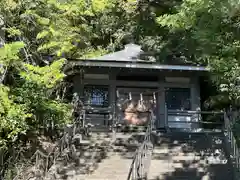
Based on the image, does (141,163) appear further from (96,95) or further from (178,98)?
(178,98)

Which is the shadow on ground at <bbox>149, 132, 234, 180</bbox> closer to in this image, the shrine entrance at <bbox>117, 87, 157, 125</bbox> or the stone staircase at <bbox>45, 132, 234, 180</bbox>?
the stone staircase at <bbox>45, 132, 234, 180</bbox>

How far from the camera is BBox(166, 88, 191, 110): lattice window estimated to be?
17.8 meters

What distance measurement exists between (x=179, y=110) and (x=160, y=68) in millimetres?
2342

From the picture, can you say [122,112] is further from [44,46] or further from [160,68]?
[44,46]

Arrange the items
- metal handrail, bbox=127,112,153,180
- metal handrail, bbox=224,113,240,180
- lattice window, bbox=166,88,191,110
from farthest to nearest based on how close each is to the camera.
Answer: lattice window, bbox=166,88,191,110 → metal handrail, bbox=224,113,240,180 → metal handrail, bbox=127,112,153,180

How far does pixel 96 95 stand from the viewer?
17719 mm

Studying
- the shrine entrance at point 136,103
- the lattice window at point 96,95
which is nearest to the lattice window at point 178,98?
the shrine entrance at point 136,103

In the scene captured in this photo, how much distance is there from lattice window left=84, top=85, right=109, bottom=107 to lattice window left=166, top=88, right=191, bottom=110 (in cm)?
304

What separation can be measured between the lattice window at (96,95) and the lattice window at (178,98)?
9.96ft

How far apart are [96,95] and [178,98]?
4.02 metres

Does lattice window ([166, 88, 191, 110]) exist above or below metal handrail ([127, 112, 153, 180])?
above

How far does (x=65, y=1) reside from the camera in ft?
43.9

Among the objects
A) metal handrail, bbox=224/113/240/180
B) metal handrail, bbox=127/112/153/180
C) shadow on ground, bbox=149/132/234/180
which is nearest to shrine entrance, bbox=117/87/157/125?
shadow on ground, bbox=149/132/234/180

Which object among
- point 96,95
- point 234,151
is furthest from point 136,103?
point 234,151
